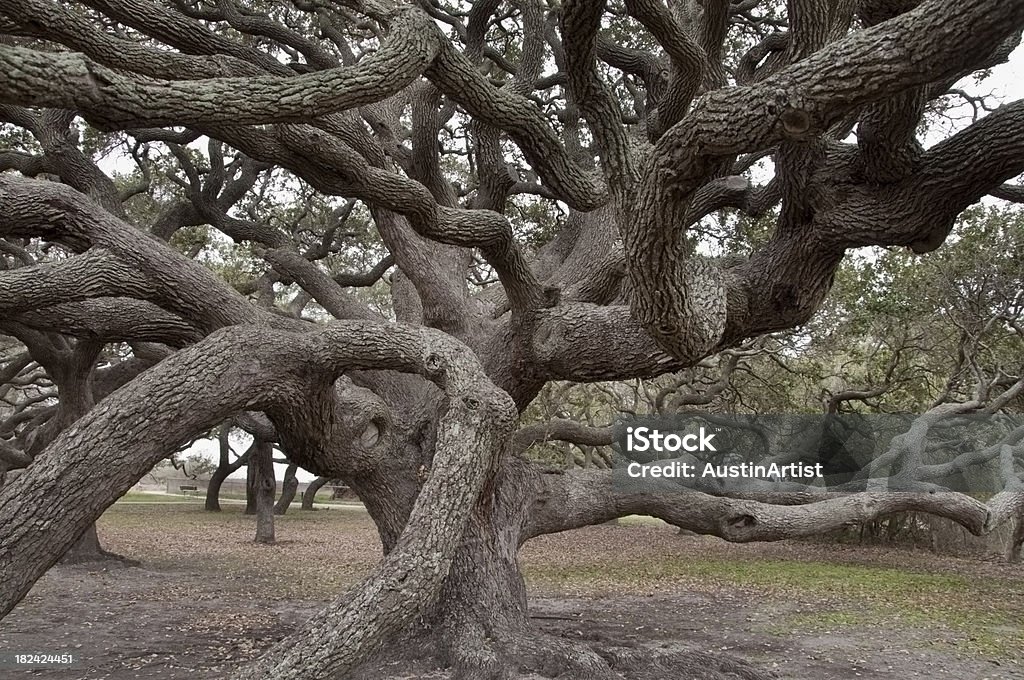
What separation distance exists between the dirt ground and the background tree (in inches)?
42.7

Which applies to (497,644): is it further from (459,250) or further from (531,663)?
(459,250)

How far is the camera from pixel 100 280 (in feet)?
16.2

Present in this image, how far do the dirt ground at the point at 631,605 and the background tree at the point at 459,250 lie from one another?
1084 millimetres

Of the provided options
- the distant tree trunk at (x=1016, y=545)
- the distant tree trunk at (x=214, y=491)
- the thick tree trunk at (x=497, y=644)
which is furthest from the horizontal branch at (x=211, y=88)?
the distant tree trunk at (x=214, y=491)

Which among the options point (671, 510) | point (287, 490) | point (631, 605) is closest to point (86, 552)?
point (631, 605)

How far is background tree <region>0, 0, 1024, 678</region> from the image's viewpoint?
3469 mm

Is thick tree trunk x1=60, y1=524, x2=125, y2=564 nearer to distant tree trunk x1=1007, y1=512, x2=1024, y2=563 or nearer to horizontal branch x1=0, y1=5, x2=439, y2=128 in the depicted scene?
horizontal branch x1=0, y1=5, x2=439, y2=128

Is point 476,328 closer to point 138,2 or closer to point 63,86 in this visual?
point 138,2

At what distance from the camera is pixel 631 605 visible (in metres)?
8.66

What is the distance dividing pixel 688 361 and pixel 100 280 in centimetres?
396

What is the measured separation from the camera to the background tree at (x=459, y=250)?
3469 millimetres

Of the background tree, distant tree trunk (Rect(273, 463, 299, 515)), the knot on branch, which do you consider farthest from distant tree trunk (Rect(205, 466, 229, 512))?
the knot on branch

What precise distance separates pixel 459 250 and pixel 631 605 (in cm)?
448

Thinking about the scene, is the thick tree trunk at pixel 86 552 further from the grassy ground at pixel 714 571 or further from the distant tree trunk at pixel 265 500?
the distant tree trunk at pixel 265 500
